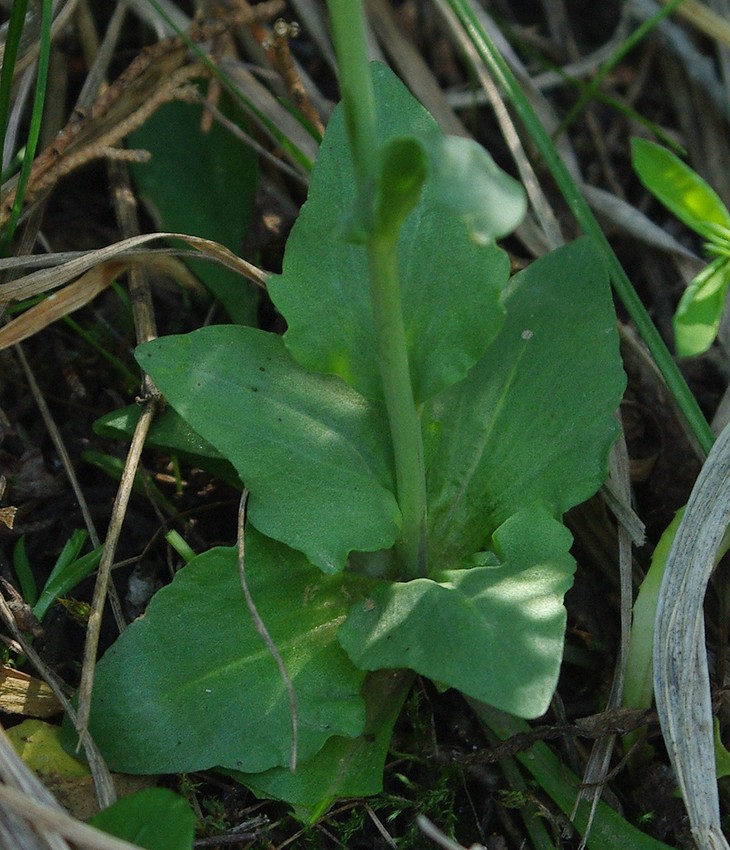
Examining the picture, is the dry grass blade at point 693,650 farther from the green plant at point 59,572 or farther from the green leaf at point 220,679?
the green plant at point 59,572

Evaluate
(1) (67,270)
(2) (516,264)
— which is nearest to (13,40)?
(1) (67,270)

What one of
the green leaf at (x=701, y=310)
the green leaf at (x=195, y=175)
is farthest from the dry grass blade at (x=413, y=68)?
the green leaf at (x=701, y=310)

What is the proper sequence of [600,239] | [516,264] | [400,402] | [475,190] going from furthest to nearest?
[516,264]
[600,239]
[400,402]
[475,190]

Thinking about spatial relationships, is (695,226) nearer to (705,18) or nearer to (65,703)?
(705,18)

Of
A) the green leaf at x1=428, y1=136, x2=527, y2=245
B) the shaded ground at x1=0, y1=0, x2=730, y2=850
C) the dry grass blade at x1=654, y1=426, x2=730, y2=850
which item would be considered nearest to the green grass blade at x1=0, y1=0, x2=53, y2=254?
the shaded ground at x1=0, y1=0, x2=730, y2=850

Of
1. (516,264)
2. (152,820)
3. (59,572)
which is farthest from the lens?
(516,264)

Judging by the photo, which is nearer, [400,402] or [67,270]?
[400,402]

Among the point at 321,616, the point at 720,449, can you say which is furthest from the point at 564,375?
the point at 321,616
